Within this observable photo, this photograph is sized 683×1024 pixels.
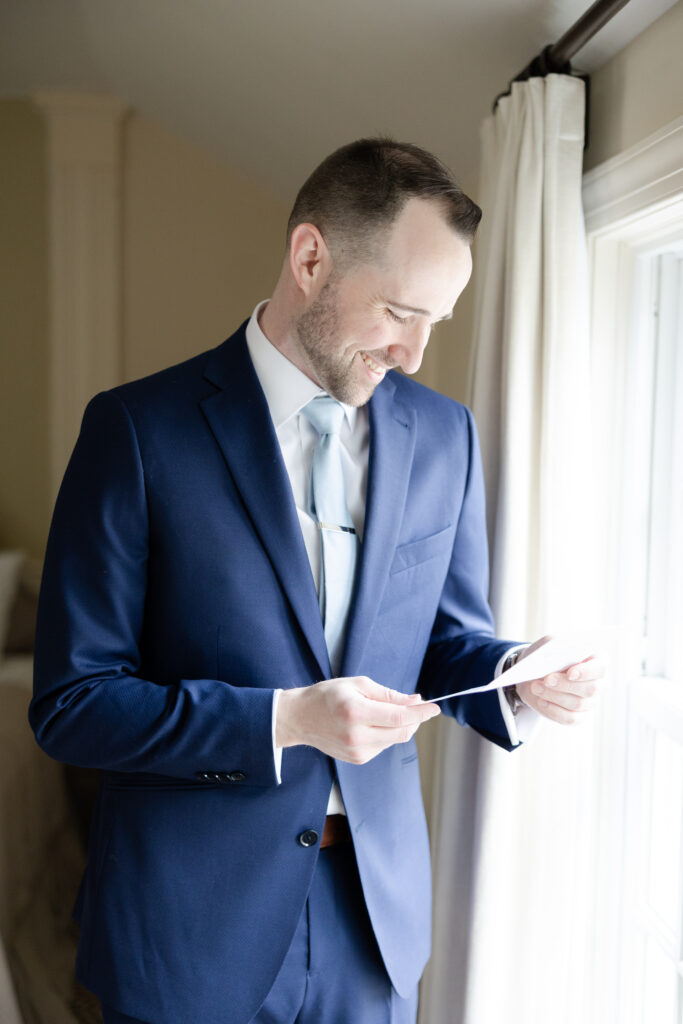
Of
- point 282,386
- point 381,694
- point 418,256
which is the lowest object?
point 381,694

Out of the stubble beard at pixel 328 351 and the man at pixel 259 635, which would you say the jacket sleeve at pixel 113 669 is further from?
the stubble beard at pixel 328 351

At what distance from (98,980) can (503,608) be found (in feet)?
3.09

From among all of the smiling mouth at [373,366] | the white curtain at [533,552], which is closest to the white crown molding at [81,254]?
the white curtain at [533,552]

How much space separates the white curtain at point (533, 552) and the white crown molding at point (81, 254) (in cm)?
170

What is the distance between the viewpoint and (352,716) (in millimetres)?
1059

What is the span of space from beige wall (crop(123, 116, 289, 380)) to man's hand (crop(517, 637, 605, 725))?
86.6 inches

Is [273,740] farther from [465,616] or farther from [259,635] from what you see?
[465,616]

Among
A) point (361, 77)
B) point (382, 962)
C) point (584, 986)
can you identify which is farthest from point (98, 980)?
point (361, 77)

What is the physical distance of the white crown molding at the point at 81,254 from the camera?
9.98 ft

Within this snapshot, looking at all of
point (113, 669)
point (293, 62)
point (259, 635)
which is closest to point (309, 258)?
point (259, 635)

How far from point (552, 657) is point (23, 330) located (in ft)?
8.48

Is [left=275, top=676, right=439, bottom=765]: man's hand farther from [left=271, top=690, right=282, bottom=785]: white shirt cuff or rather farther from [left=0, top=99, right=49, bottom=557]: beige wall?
[left=0, top=99, right=49, bottom=557]: beige wall

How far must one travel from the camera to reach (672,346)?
5.73 ft

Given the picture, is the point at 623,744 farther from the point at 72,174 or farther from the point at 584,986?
the point at 72,174
